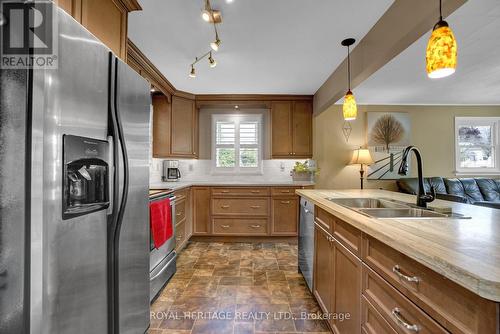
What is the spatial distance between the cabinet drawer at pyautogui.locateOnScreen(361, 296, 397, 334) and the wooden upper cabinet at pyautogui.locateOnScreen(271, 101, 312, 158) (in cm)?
319

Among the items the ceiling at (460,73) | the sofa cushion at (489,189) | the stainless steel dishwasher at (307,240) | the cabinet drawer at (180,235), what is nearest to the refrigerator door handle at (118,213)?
the stainless steel dishwasher at (307,240)

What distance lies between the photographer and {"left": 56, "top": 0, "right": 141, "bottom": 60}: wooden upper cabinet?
132 centimetres

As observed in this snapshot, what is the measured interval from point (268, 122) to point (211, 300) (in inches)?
121

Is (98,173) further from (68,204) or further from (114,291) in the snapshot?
(114,291)

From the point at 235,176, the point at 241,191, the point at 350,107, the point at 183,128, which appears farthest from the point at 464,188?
the point at 183,128

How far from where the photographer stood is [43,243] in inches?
29.2

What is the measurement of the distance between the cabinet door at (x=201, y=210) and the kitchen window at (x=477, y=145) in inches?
192

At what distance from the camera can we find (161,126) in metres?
3.96

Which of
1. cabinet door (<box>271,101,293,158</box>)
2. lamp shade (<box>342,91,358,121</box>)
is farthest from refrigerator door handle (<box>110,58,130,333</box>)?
cabinet door (<box>271,101,293,158</box>)

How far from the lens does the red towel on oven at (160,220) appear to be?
211 centimetres

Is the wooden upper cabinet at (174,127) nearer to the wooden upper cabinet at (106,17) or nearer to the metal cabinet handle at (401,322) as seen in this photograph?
the wooden upper cabinet at (106,17)

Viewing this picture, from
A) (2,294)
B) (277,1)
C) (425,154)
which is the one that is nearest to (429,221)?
(2,294)

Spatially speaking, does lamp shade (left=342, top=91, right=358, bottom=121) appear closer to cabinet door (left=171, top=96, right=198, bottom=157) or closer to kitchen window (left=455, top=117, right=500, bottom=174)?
cabinet door (left=171, top=96, right=198, bottom=157)

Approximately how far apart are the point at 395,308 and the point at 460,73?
3732mm
